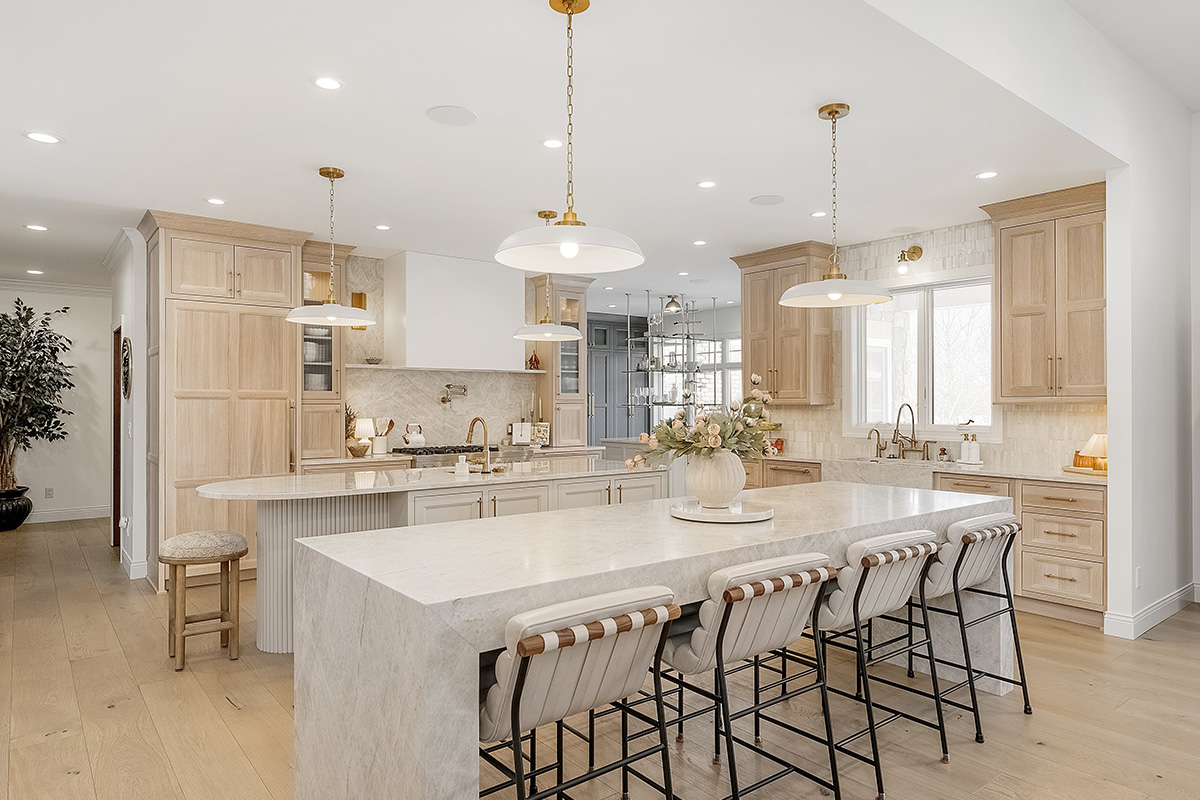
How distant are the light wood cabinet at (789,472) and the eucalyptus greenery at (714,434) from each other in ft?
10.3

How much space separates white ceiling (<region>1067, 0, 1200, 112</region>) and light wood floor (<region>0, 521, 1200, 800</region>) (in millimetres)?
3187

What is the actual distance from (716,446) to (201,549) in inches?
108

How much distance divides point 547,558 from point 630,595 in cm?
41

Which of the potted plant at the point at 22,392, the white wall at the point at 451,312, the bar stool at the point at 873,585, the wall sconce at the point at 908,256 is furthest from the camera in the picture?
the potted plant at the point at 22,392

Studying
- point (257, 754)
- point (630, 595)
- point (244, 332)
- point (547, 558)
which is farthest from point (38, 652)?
point (630, 595)

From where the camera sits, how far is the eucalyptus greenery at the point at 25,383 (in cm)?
736

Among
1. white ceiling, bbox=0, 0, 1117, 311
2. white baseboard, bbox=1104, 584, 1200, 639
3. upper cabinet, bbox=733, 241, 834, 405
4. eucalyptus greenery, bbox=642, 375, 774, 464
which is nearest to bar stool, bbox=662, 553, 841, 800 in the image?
eucalyptus greenery, bbox=642, 375, 774, 464

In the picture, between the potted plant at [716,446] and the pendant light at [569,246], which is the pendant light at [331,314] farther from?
the potted plant at [716,446]

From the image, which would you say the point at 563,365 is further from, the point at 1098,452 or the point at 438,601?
the point at 438,601

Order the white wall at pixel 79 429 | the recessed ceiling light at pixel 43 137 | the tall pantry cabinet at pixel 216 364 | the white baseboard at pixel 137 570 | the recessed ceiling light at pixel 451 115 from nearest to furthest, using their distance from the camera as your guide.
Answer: the recessed ceiling light at pixel 451 115
the recessed ceiling light at pixel 43 137
the tall pantry cabinet at pixel 216 364
the white baseboard at pixel 137 570
the white wall at pixel 79 429

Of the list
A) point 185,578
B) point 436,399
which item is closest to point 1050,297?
point 436,399

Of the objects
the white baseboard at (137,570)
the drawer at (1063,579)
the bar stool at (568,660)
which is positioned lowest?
the white baseboard at (137,570)

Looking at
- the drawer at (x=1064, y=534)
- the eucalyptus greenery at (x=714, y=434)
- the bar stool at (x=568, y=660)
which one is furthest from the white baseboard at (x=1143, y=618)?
the bar stool at (x=568, y=660)

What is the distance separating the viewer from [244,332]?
554 centimetres
